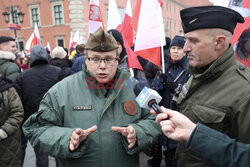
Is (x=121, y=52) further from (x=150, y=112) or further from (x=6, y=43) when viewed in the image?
(x=6, y=43)

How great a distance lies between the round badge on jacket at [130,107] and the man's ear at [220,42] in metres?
0.78

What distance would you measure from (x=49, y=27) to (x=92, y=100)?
80.9 ft

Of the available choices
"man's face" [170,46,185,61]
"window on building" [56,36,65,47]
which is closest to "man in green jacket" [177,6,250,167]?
"man's face" [170,46,185,61]

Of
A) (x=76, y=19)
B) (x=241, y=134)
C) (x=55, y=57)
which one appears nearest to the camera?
(x=241, y=134)

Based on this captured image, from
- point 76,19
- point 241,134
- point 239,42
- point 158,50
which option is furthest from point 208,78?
point 76,19

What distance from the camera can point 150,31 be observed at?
275 centimetres

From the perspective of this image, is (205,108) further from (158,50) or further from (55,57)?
(55,57)

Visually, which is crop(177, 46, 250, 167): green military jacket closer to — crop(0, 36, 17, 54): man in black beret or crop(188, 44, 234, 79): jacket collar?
crop(188, 44, 234, 79): jacket collar

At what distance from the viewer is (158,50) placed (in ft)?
9.04

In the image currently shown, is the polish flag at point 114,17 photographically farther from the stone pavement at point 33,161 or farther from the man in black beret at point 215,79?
the man in black beret at point 215,79

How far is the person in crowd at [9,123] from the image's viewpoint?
239 centimetres

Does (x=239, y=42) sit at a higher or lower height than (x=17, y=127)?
higher

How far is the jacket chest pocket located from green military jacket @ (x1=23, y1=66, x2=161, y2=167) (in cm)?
44

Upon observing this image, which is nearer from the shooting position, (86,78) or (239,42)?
(86,78)
